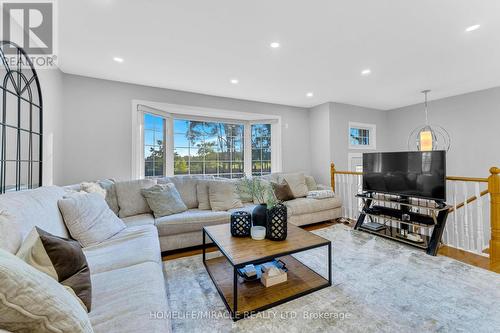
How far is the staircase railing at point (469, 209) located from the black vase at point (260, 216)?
2.38m

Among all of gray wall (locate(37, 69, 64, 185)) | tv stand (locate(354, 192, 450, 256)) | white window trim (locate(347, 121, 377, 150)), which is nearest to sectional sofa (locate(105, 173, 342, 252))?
tv stand (locate(354, 192, 450, 256))

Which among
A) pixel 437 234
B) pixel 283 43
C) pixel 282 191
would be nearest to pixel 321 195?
pixel 282 191

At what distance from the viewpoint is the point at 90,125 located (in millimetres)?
3148

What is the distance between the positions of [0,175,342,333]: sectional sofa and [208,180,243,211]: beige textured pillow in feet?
1.01

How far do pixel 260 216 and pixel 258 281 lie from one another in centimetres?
57

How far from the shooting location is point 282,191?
3713 mm

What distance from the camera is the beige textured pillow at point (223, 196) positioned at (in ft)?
10.3

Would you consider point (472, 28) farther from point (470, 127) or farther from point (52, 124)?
point (52, 124)

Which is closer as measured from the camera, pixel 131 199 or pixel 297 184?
pixel 131 199

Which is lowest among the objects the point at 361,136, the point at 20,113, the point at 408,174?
the point at 408,174

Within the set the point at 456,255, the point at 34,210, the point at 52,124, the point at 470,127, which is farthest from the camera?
the point at 470,127

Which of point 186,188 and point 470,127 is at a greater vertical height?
point 470,127

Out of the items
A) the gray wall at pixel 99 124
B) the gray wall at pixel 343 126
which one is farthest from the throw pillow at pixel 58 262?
the gray wall at pixel 343 126

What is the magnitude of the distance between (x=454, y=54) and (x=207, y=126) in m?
3.72
